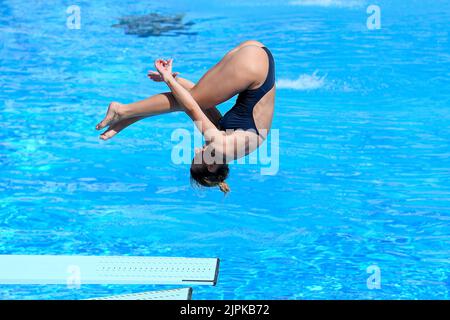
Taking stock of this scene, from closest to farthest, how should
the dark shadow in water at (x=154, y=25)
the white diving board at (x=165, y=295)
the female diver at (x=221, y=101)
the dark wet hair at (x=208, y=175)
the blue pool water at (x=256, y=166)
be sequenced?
1. the female diver at (x=221, y=101)
2. the white diving board at (x=165, y=295)
3. the dark wet hair at (x=208, y=175)
4. the blue pool water at (x=256, y=166)
5. the dark shadow in water at (x=154, y=25)

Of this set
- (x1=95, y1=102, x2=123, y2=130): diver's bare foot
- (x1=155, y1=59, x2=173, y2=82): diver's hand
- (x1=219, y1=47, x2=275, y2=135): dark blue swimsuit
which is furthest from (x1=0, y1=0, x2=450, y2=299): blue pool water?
(x1=155, y1=59, x2=173, y2=82): diver's hand

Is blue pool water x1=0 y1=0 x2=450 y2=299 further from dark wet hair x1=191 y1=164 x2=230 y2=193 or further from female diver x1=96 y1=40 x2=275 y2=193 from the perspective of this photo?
female diver x1=96 y1=40 x2=275 y2=193

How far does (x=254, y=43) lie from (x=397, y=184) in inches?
141

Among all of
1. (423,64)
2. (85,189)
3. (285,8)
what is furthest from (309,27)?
(85,189)

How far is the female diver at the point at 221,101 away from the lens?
19.6 feet

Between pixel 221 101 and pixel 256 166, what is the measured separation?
3.71 meters

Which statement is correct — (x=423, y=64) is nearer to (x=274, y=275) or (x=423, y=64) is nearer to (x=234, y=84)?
(x=274, y=275)

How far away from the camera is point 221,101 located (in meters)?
6.13

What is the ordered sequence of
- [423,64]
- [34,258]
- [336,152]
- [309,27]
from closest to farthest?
1. [34,258]
2. [336,152]
3. [423,64]
4. [309,27]

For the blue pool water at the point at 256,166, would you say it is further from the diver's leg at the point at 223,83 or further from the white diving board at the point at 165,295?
the diver's leg at the point at 223,83

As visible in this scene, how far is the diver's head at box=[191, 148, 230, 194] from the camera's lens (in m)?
6.20

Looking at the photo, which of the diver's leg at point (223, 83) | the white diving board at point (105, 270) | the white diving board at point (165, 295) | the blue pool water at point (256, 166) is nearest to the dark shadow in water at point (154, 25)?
the blue pool water at point (256, 166)

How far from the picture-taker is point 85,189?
903 cm

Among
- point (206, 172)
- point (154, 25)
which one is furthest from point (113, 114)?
point (154, 25)
